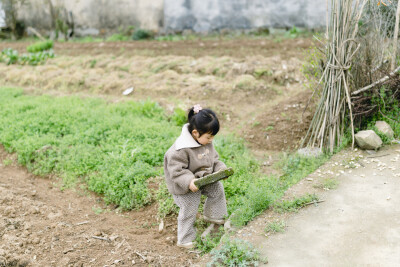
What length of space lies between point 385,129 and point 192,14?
429 inches

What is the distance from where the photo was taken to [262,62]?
8.65 m

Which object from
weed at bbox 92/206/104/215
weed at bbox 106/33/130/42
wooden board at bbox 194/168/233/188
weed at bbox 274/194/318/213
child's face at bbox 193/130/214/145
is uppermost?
weed at bbox 106/33/130/42

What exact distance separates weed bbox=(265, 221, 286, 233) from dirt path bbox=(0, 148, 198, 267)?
0.63 metres

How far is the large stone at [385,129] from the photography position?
4736 millimetres

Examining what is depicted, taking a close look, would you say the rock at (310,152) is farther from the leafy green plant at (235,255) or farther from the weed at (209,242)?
the leafy green plant at (235,255)

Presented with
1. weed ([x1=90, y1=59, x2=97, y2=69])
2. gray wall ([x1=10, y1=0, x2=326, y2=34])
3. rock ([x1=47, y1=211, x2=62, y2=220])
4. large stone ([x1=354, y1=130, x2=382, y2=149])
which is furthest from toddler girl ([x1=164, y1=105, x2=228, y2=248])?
gray wall ([x1=10, y1=0, x2=326, y2=34])

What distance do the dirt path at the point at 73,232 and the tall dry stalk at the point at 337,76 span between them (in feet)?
7.22

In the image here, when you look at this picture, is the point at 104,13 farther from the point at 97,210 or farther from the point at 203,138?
the point at 203,138

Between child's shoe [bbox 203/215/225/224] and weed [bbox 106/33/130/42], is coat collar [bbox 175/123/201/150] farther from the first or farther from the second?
weed [bbox 106/33/130/42]

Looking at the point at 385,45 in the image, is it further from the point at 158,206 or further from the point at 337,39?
the point at 158,206

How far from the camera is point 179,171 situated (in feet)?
11.0

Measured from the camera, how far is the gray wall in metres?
13.4

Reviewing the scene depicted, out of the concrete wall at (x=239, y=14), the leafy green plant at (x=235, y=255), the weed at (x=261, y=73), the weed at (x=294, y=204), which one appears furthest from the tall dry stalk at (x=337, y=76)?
the concrete wall at (x=239, y=14)

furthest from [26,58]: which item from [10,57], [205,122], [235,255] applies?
[235,255]
